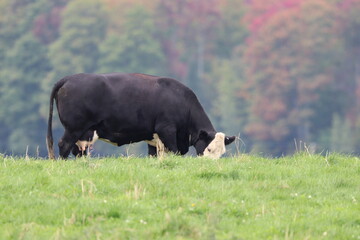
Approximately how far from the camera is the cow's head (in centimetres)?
1708

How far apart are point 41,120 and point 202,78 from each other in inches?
740

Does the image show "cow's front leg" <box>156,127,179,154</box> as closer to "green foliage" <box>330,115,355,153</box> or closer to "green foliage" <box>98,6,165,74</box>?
"green foliage" <box>330,115,355,153</box>

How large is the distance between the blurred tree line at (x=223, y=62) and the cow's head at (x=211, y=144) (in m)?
59.2

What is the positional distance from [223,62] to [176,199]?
8614 centimetres

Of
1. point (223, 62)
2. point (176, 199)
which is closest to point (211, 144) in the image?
point (176, 199)

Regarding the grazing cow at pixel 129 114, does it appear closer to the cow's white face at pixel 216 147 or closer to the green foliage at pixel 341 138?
the cow's white face at pixel 216 147

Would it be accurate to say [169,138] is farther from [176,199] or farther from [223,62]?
[223,62]

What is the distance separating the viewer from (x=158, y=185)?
38.4 ft

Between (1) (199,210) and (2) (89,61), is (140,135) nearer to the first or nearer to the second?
(1) (199,210)

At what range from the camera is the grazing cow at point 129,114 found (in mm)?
15766

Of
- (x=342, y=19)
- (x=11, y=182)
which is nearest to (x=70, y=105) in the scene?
(x=11, y=182)

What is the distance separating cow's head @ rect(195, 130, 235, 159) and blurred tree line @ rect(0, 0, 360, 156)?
59.2 meters

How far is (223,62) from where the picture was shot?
96938mm

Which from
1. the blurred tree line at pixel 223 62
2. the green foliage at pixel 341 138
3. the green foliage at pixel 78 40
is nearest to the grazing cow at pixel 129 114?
the green foliage at pixel 341 138
